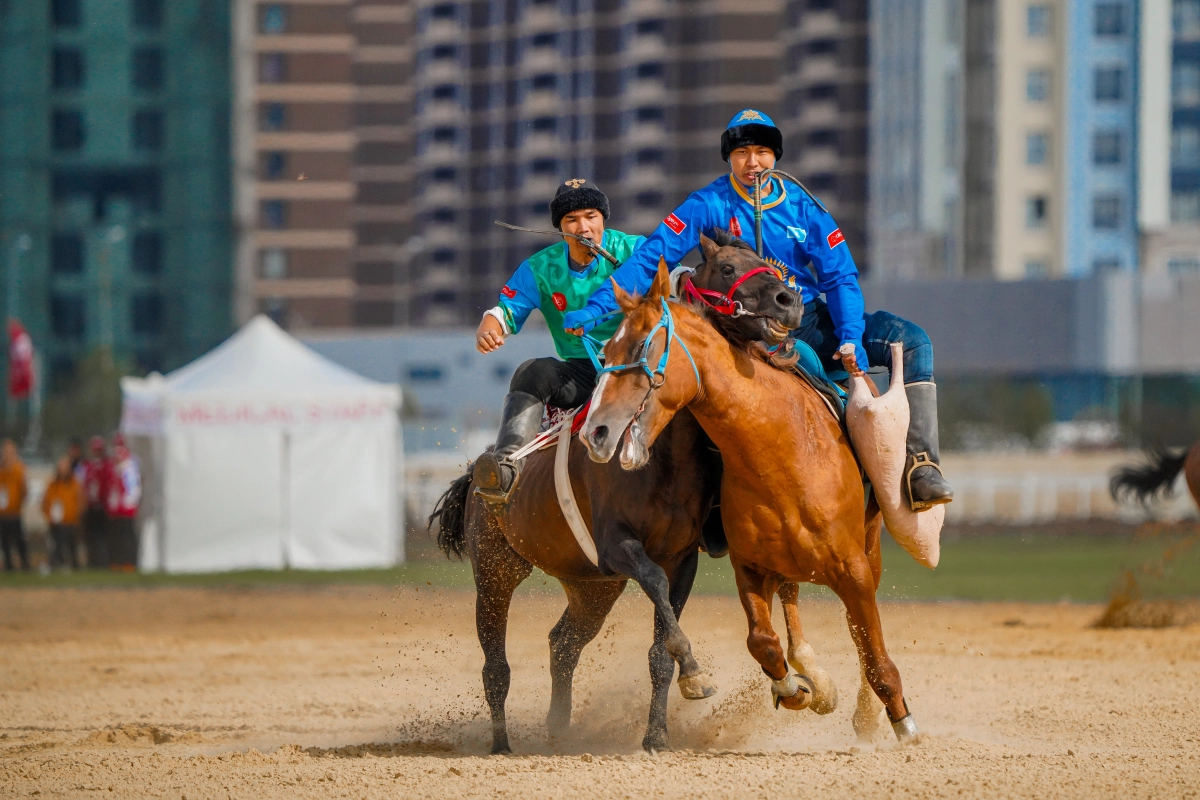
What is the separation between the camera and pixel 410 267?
87688 mm

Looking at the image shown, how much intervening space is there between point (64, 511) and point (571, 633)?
13962 millimetres

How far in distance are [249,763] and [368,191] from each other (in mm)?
80949

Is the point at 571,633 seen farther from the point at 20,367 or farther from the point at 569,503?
the point at 20,367

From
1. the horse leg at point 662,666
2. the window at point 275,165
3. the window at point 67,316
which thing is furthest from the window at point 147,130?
the horse leg at point 662,666

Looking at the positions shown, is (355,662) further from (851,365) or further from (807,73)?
(807,73)

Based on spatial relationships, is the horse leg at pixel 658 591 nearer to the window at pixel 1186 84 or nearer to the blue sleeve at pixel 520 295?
the blue sleeve at pixel 520 295

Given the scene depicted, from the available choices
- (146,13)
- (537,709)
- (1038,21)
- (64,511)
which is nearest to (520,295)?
(537,709)

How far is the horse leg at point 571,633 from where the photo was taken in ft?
28.1

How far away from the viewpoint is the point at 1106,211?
60.6m

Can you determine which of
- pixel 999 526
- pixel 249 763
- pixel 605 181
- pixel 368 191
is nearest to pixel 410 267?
pixel 368 191

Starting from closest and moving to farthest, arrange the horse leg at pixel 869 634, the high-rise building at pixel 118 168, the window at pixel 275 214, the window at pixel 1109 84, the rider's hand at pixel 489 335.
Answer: the horse leg at pixel 869 634, the rider's hand at pixel 489 335, the window at pixel 1109 84, the high-rise building at pixel 118 168, the window at pixel 275 214

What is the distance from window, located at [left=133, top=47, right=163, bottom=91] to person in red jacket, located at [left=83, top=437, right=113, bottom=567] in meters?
43.0

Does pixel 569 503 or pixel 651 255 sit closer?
pixel 651 255

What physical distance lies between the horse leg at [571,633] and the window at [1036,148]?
5647 centimetres
